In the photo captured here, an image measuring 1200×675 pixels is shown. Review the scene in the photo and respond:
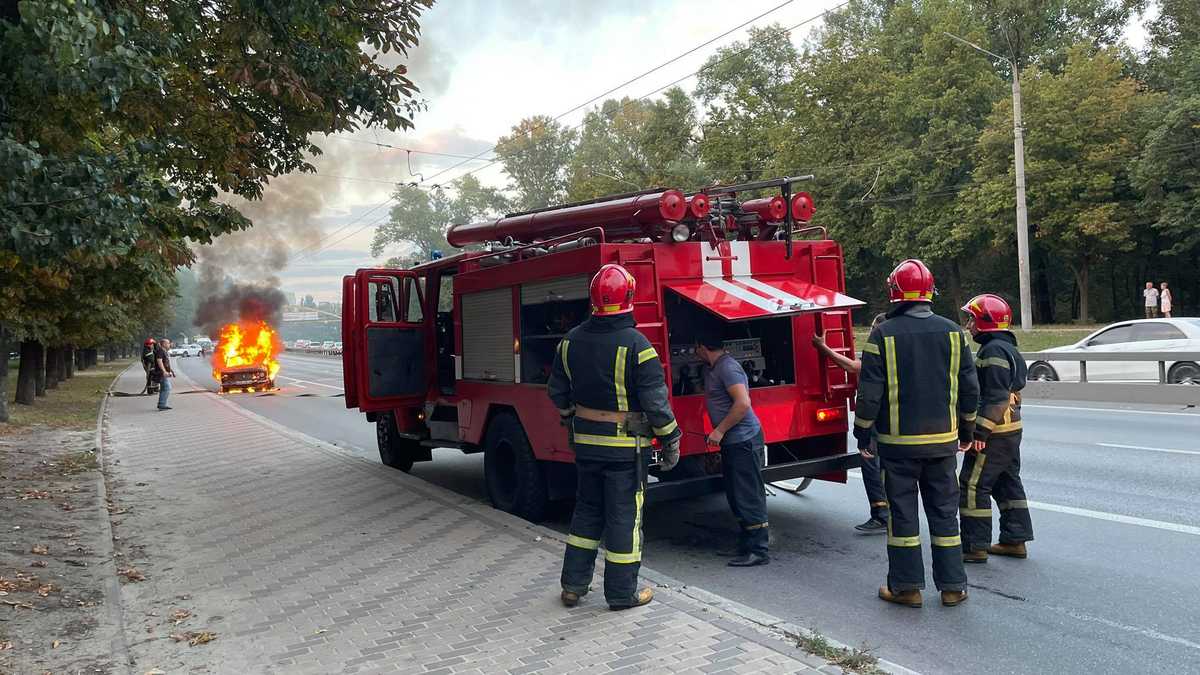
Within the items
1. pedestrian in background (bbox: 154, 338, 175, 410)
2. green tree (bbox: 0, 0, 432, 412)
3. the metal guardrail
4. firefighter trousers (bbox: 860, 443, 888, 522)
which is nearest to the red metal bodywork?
firefighter trousers (bbox: 860, 443, 888, 522)

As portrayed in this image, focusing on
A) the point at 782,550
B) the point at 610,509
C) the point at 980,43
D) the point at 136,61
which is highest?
the point at 980,43

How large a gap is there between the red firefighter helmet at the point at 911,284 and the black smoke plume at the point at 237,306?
32.2 metres

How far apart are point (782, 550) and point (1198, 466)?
511 centimetres

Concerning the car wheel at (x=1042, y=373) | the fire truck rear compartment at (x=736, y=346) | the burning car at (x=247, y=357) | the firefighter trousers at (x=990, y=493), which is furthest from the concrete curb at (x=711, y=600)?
the burning car at (x=247, y=357)

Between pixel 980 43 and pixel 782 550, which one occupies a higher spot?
pixel 980 43

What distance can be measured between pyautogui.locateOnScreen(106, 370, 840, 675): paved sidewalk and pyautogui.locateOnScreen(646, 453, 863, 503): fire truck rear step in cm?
83

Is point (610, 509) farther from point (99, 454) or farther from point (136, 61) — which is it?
point (99, 454)

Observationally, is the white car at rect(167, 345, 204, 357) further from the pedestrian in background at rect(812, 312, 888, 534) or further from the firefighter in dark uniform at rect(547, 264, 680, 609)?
the firefighter in dark uniform at rect(547, 264, 680, 609)

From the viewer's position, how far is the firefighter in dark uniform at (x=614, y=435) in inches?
190

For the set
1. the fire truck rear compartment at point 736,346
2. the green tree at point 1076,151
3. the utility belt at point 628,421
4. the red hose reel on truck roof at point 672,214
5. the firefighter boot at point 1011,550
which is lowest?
the firefighter boot at point 1011,550

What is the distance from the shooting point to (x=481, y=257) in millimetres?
7617

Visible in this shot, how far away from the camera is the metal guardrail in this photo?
45.5ft

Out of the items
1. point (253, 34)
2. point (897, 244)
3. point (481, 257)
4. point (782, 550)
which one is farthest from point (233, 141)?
point (897, 244)

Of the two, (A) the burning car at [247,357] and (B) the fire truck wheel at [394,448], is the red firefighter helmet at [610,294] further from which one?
(A) the burning car at [247,357]
